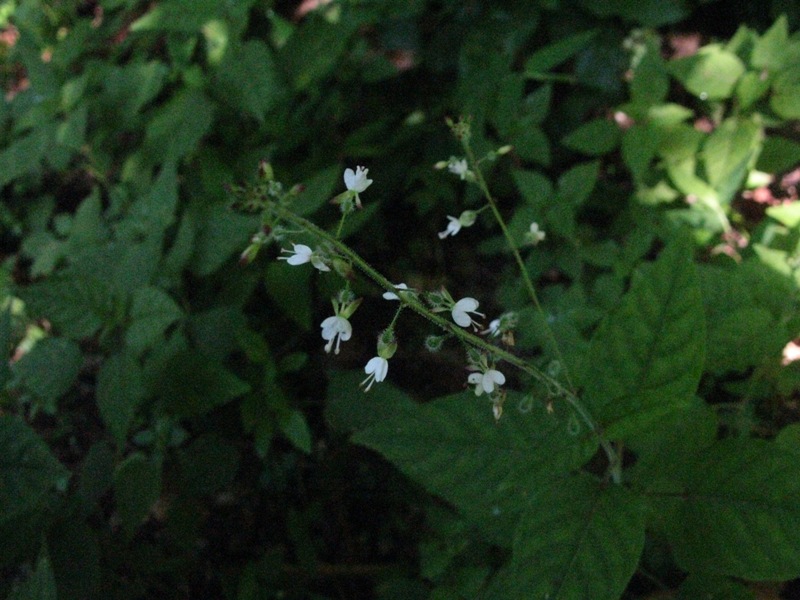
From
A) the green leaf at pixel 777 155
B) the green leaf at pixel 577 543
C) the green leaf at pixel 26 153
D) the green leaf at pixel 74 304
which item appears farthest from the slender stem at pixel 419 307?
the green leaf at pixel 26 153

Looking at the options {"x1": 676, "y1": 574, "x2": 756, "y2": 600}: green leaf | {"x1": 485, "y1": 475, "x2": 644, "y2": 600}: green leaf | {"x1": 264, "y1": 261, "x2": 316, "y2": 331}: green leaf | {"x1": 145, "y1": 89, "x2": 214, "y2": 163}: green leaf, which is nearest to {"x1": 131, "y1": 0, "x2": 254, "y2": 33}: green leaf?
{"x1": 145, "y1": 89, "x2": 214, "y2": 163}: green leaf

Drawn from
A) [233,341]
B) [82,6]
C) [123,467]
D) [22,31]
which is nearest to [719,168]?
[233,341]

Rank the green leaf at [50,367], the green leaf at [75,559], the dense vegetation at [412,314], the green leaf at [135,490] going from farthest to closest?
the green leaf at [50,367]
the green leaf at [135,490]
the green leaf at [75,559]
the dense vegetation at [412,314]

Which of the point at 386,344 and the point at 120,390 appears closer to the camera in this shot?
the point at 386,344

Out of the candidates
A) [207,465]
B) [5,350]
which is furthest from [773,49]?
[5,350]

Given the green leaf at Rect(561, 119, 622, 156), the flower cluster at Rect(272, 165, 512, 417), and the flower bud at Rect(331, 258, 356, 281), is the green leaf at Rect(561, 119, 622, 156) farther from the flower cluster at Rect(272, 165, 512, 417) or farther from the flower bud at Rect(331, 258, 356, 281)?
the flower bud at Rect(331, 258, 356, 281)

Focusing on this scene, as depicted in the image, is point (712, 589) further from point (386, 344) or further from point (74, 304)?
point (74, 304)

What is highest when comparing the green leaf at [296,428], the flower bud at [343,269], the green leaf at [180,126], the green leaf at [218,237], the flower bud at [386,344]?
the flower bud at [343,269]

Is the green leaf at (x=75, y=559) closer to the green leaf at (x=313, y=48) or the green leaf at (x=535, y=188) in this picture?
the green leaf at (x=313, y=48)
